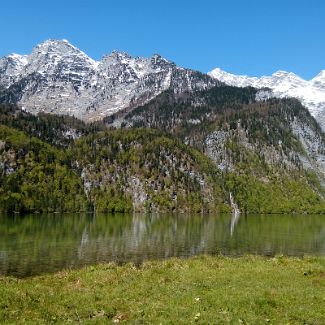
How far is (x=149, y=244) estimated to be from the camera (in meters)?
105

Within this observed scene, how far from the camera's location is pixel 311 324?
2791 centimetres

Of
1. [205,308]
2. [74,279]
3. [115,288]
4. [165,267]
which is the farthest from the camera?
[165,267]

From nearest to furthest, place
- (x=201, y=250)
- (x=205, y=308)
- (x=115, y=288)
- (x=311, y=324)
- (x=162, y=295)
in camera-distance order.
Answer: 1. (x=311, y=324)
2. (x=205, y=308)
3. (x=162, y=295)
4. (x=115, y=288)
5. (x=201, y=250)

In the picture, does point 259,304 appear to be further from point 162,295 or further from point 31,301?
point 31,301

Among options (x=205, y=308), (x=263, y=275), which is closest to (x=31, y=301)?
(x=205, y=308)

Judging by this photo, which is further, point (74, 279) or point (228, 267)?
point (228, 267)

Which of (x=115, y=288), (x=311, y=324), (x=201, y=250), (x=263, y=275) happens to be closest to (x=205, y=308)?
(x=311, y=324)

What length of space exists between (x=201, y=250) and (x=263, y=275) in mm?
50447

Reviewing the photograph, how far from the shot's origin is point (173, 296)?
33625 millimetres

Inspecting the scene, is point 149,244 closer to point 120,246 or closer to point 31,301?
point 120,246

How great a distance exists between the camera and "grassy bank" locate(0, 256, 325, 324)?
27.9 m

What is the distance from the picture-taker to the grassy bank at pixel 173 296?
27.9 metres

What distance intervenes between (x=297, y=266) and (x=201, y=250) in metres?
44.4

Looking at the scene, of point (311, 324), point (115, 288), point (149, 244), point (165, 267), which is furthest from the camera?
point (149, 244)
